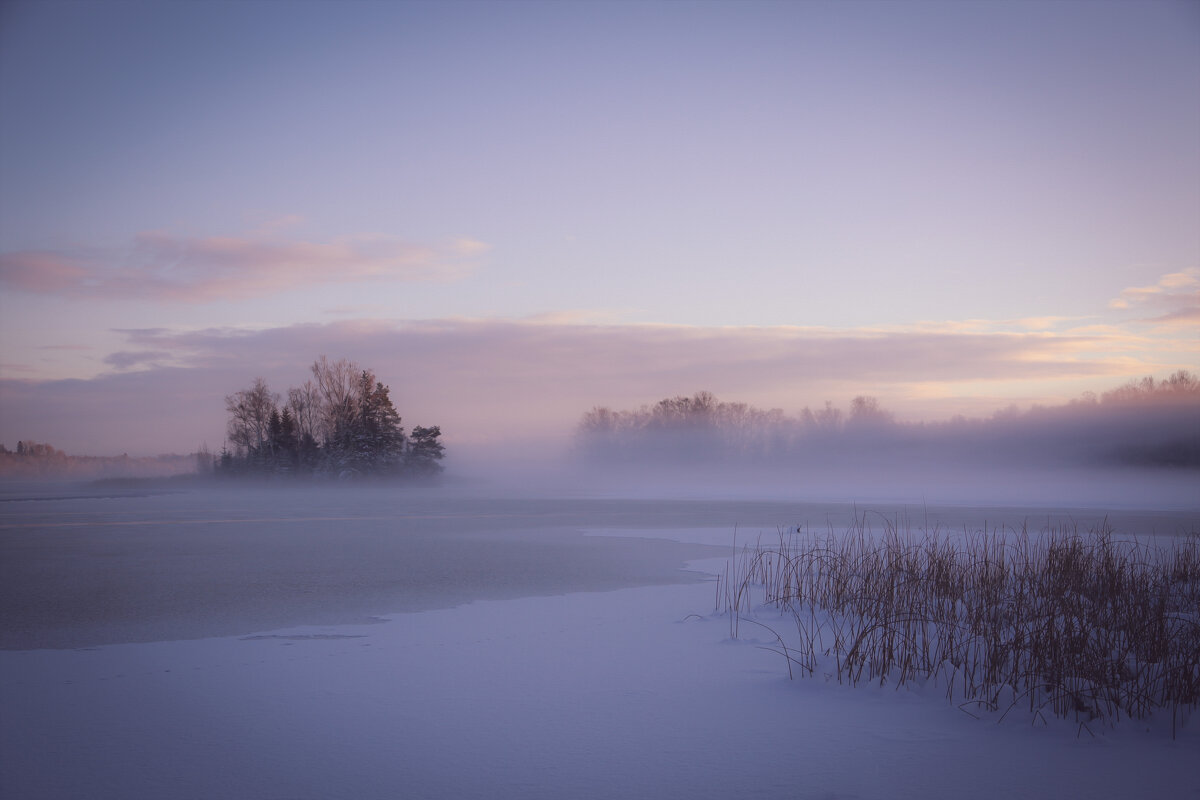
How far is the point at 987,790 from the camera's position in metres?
3.26

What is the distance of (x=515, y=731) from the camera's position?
13.1ft

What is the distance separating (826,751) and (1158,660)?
294 centimetres

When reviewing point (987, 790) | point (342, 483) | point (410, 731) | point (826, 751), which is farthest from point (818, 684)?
point (342, 483)

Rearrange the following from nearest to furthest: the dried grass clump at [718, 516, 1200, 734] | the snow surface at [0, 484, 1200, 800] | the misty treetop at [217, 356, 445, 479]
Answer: the snow surface at [0, 484, 1200, 800] < the dried grass clump at [718, 516, 1200, 734] < the misty treetop at [217, 356, 445, 479]

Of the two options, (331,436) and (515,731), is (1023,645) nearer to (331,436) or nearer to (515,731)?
(515,731)

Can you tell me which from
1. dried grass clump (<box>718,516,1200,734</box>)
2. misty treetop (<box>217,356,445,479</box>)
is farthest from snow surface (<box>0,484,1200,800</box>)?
misty treetop (<box>217,356,445,479</box>)

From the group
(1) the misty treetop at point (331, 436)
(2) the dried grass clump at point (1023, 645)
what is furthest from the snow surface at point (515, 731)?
(1) the misty treetop at point (331, 436)

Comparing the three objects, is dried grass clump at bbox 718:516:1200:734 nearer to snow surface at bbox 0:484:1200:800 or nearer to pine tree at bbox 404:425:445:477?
snow surface at bbox 0:484:1200:800

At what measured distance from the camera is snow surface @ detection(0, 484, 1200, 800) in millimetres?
3332

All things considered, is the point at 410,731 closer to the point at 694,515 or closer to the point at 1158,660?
the point at 1158,660

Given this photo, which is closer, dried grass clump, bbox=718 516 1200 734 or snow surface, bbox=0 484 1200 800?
snow surface, bbox=0 484 1200 800

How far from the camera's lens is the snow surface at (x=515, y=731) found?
10.9 ft

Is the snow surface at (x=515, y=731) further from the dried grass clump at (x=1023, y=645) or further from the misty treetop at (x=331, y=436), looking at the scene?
the misty treetop at (x=331, y=436)

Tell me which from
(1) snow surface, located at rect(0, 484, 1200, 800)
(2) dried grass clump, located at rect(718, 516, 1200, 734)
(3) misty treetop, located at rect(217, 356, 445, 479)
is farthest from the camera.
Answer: (3) misty treetop, located at rect(217, 356, 445, 479)
